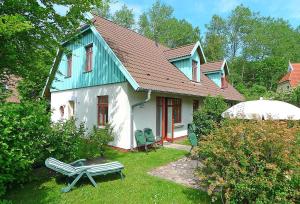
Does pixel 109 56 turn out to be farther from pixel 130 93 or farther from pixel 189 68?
pixel 189 68

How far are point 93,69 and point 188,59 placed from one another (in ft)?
21.2

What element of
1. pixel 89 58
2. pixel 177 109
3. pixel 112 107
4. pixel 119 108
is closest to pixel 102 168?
pixel 119 108

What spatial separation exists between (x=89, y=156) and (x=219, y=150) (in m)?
6.19

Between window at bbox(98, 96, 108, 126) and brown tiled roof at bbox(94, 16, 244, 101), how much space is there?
2.42 metres

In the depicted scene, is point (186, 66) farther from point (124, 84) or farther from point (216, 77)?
point (216, 77)

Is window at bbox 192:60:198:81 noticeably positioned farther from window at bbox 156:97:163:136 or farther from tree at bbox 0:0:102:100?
tree at bbox 0:0:102:100

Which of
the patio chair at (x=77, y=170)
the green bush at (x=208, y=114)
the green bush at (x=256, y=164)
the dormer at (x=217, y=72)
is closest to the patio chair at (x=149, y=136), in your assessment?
the green bush at (x=208, y=114)

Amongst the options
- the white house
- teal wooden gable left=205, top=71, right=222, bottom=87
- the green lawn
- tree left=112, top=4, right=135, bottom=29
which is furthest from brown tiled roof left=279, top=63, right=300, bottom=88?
the green lawn

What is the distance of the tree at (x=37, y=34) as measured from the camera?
8.50 metres

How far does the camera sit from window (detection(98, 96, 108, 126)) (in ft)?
43.3

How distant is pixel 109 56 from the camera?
12594 mm

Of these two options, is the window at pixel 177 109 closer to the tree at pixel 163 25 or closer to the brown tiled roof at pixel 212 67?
the brown tiled roof at pixel 212 67

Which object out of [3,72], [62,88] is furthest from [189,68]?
[3,72]

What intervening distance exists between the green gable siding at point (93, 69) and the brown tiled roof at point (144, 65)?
1.96ft
